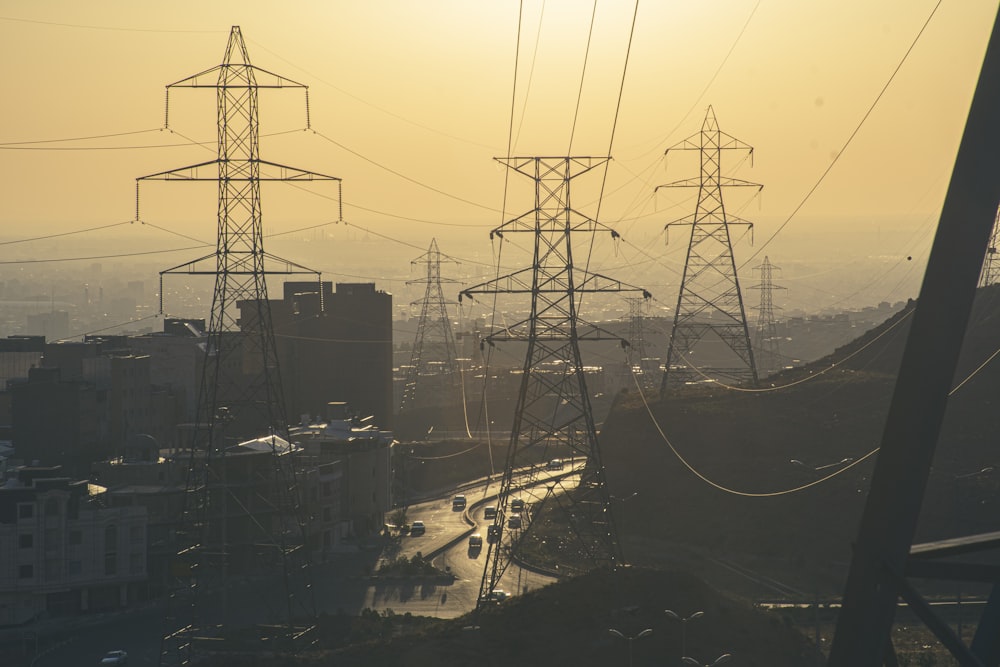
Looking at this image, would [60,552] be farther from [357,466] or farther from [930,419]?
[930,419]

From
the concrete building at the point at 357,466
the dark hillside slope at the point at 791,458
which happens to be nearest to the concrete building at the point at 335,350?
the concrete building at the point at 357,466

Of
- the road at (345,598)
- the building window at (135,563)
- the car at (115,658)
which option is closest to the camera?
the car at (115,658)

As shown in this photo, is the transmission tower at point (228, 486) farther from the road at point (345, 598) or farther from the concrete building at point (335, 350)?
the concrete building at point (335, 350)

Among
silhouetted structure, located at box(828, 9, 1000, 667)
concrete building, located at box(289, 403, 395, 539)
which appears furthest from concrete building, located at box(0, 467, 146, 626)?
silhouetted structure, located at box(828, 9, 1000, 667)

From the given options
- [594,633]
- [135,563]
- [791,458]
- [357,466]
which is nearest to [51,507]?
[135,563]

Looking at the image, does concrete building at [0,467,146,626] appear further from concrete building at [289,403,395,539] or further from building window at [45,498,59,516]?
concrete building at [289,403,395,539]
